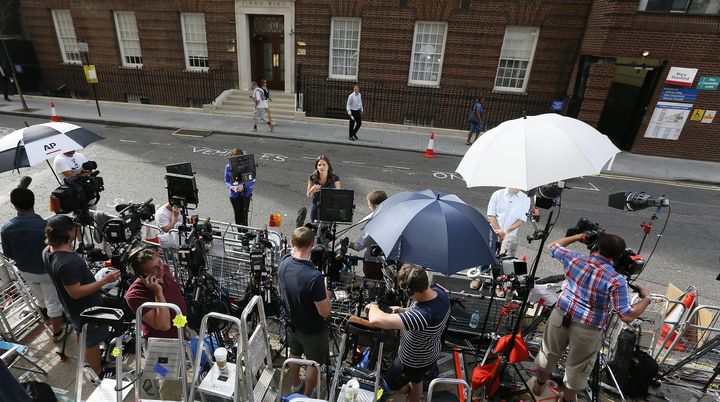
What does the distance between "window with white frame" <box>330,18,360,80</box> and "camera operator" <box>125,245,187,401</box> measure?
15.3 m

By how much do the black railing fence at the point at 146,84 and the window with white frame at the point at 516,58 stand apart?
12.7 meters

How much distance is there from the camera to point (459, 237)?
382 cm

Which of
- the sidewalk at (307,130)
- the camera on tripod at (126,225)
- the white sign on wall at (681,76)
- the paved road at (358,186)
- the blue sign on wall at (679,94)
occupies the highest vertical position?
the white sign on wall at (681,76)

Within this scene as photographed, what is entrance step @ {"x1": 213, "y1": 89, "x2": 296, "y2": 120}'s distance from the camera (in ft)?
57.5

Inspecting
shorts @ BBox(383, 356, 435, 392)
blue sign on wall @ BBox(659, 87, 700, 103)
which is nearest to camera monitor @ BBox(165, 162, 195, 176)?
shorts @ BBox(383, 356, 435, 392)

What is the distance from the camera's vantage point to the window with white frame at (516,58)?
15797 millimetres

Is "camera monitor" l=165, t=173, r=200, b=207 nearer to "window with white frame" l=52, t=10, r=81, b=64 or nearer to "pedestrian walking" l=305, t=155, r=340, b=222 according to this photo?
"pedestrian walking" l=305, t=155, r=340, b=222

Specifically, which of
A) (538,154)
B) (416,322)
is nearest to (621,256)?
(538,154)

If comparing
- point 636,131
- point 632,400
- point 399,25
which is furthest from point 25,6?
point 636,131

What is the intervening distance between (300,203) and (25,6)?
828 inches

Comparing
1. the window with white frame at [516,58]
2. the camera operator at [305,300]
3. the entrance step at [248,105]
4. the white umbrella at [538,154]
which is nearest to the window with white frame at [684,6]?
the window with white frame at [516,58]

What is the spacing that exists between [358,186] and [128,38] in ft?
53.8

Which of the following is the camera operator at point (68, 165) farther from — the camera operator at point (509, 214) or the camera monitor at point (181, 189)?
the camera operator at point (509, 214)

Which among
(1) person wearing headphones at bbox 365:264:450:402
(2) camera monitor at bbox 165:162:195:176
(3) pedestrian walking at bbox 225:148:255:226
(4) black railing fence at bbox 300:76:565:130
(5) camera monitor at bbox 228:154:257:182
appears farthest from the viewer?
(4) black railing fence at bbox 300:76:565:130
